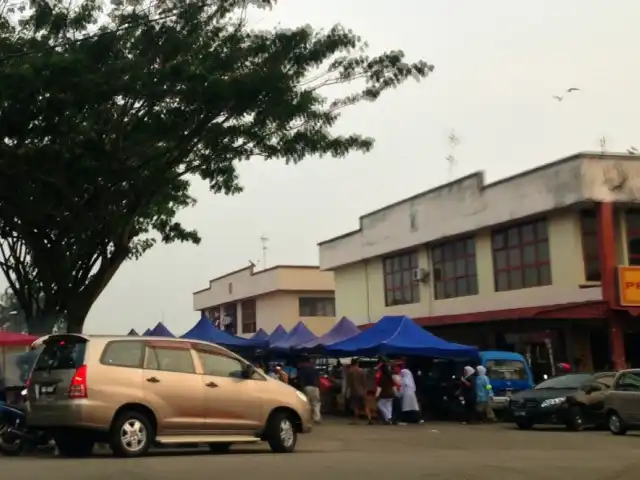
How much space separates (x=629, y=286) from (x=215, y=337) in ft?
42.1

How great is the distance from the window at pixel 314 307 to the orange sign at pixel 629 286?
28138 mm

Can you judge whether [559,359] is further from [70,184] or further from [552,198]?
[70,184]

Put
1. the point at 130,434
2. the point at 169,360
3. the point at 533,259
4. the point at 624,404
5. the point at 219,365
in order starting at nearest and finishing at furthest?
the point at 130,434, the point at 169,360, the point at 219,365, the point at 624,404, the point at 533,259

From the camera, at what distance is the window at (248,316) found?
58.2 metres

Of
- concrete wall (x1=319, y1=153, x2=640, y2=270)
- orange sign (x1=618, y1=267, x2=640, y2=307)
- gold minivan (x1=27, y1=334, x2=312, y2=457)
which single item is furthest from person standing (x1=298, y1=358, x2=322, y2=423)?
concrete wall (x1=319, y1=153, x2=640, y2=270)

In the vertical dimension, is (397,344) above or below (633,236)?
below

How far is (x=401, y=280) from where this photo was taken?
4006 cm

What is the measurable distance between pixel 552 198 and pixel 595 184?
151 cm

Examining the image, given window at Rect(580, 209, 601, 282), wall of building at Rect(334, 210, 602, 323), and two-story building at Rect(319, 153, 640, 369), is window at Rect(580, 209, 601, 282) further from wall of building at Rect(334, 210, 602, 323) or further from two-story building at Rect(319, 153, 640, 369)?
wall of building at Rect(334, 210, 602, 323)

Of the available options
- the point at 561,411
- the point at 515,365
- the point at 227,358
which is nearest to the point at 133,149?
the point at 227,358

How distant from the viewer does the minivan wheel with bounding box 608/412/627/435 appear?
2050 cm

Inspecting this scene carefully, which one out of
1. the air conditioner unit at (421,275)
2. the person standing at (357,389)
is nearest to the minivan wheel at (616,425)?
the person standing at (357,389)

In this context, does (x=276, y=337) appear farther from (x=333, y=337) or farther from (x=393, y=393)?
(x=393, y=393)

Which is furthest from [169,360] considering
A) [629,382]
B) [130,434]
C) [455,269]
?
[455,269]
